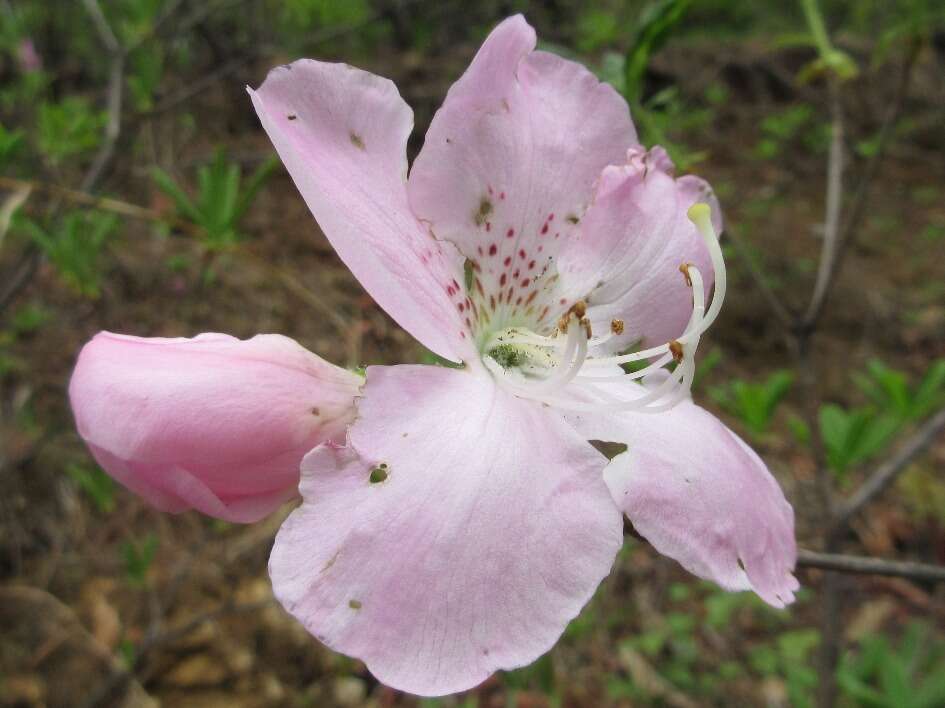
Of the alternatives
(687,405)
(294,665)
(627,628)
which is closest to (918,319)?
(627,628)

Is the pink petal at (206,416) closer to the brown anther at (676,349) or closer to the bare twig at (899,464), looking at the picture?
the brown anther at (676,349)

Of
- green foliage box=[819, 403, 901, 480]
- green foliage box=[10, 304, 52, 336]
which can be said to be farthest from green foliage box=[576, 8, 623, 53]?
green foliage box=[10, 304, 52, 336]

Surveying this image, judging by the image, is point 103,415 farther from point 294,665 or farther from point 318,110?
point 294,665

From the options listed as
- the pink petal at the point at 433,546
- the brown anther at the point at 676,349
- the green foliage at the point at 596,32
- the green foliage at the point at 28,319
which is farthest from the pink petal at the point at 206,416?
the green foliage at the point at 28,319

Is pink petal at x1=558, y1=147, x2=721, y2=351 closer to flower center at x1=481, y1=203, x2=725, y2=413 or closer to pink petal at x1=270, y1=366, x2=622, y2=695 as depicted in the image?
flower center at x1=481, y1=203, x2=725, y2=413

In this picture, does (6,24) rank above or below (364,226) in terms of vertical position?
below

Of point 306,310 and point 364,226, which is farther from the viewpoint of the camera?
point 306,310

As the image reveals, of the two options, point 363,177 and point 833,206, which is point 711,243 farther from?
point 833,206

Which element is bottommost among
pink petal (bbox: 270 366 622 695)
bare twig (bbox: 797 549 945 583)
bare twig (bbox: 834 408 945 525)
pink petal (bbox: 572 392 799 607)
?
bare twig (bbox: 834 408 945 525)
